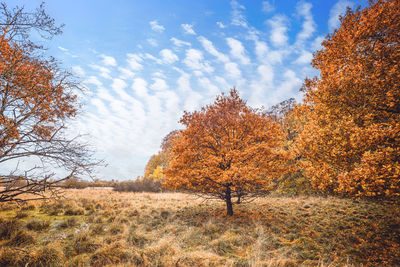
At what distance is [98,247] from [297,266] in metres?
6.00

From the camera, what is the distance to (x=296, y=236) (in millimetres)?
6824

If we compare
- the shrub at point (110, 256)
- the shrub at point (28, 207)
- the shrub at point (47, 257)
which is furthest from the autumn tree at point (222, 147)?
the shrub at point (28, 207)

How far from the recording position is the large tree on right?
5121mm

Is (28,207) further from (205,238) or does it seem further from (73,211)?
(205,238)

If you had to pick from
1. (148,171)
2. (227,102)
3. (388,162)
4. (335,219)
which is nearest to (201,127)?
(227,102)

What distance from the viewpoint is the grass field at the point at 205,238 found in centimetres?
466

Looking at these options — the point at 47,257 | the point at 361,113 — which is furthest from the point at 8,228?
the point at 361,113

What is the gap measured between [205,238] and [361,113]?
24.8ft

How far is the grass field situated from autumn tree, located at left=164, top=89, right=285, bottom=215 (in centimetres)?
196

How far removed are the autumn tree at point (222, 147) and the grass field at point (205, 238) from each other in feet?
6.44

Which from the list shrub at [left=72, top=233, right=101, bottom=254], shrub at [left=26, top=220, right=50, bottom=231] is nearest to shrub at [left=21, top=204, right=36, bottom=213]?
shrub at [left=26, top=220, right=50, bottom=231]

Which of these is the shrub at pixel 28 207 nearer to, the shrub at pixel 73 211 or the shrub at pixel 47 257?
the shrub at pixel 73 211

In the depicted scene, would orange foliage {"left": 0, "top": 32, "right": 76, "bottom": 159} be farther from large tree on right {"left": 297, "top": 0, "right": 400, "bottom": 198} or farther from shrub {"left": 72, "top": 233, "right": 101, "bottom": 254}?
large tree on right {"left": 297, "top": 0, "right": 400, "bottom": 198}

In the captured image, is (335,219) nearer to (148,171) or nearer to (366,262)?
(366,262)
